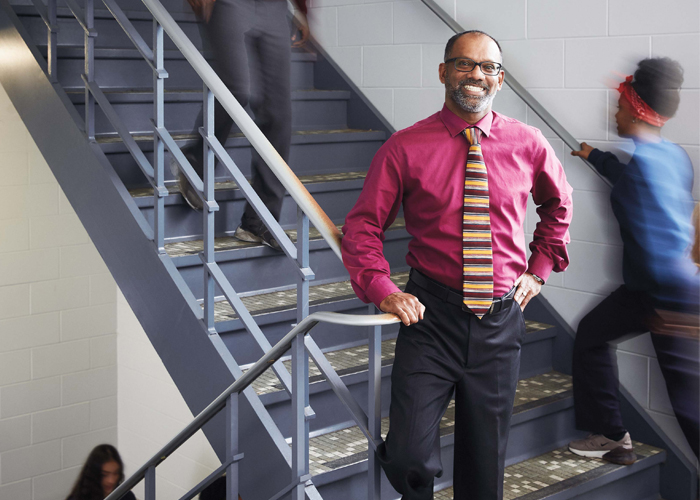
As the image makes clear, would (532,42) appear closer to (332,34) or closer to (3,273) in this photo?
(332,34)

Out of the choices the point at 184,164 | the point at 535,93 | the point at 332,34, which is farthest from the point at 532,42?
the point at 184,164

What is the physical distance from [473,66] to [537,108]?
1.20 meters

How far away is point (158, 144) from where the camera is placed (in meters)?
2.31

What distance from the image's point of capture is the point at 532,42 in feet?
9.16

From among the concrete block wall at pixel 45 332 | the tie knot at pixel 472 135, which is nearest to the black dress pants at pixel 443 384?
the tie knot at pixel 472 135

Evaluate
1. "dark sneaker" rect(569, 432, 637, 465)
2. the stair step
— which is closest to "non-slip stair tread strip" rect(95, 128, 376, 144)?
the stair step

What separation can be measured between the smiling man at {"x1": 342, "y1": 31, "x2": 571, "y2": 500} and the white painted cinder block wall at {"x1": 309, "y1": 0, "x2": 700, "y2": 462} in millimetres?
944

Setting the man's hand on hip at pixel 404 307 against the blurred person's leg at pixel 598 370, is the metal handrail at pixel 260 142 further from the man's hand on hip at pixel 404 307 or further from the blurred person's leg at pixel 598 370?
the blurred person's leg at pixel 598 370

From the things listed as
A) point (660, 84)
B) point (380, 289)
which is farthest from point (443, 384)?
point (660, 84)

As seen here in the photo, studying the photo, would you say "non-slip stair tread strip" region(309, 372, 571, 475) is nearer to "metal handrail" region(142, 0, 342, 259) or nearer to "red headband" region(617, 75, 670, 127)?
"metal handrail" region(142, 0, 342, 259)

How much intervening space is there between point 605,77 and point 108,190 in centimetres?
168

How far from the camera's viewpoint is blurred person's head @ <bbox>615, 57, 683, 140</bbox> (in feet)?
7.50

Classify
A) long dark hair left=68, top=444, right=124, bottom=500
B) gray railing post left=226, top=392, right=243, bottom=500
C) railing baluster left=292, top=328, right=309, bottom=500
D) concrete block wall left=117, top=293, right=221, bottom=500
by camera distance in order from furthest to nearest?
1. concrete block wall left=117, top=293, right=221, bottom=500
2. long dark hair left=68, top=444, right=124, bottom=500
3. gray railing post left=226, top=392, right=243, bottom=500
4. railing baluster left=292, top=328, right=309, bottom=500

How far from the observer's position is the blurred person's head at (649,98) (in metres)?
2.29
